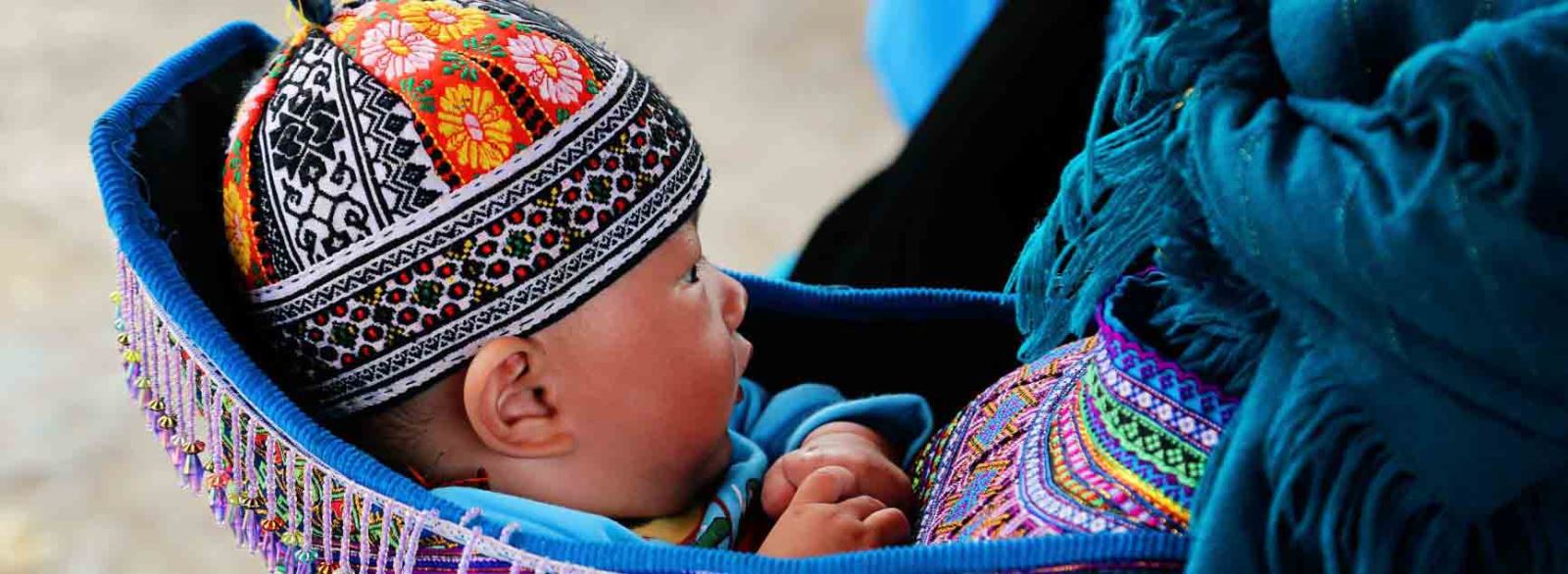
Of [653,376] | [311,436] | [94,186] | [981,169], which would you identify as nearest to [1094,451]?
[653,376]

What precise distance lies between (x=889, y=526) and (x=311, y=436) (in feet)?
1.03

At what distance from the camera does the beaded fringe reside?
0.79 metres

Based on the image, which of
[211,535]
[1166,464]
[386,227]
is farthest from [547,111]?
[211,535]

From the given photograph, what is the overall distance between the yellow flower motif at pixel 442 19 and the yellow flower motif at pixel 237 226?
0.14 meters

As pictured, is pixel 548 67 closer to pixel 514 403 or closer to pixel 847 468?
pixel 514 403

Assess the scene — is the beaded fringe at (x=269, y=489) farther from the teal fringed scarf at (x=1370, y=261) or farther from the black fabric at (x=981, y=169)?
the black fabric at (x=981, y=169)

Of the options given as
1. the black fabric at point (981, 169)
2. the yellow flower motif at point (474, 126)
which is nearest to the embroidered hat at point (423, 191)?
the yellow flower motif at point (474, 126)

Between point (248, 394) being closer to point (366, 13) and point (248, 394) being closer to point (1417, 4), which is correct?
point (366, 13)

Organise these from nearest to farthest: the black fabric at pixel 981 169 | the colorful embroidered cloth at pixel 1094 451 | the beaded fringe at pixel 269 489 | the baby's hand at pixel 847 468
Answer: the colorful embroidered cloth at pixel 1094 451, the beaded fringe at pixel 269 489, the baby's hand at pixel 847 468, the black fabric at pixel 981 169

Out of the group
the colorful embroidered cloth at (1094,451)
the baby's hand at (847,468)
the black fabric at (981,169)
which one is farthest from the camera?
the black fabric at (981,169)

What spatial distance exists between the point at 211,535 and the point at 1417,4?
5.28 ft

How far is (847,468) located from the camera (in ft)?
3.00

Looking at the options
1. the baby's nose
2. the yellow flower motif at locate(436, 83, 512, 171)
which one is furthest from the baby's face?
the yellow flower motif at locate(436, 83, 512, 171)

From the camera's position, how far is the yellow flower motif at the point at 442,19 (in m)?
0.85
